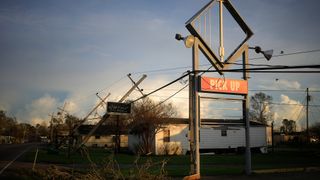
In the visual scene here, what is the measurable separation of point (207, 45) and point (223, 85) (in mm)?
2041

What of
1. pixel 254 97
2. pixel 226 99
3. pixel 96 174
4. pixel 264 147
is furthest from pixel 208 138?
pixel 254 97

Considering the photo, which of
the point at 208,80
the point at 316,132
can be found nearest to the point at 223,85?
the point at 208,80

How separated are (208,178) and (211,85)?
4228 mm

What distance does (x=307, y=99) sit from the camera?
5559 centimetres

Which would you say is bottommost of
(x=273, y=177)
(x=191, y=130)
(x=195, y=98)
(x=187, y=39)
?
(x=273, y=177)

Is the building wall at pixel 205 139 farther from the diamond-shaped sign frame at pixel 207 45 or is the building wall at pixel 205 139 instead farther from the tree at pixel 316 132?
the diamond-shaped sign frame at pixel 207 45

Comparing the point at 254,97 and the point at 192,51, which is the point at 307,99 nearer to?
the point at 254,97

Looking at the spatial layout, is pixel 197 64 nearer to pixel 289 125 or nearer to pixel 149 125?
pixel 149 125

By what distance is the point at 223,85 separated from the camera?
59.0 feet

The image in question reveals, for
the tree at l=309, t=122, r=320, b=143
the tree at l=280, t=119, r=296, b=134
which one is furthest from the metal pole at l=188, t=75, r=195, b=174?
the tree at l=280, t=119, r=296, b=134

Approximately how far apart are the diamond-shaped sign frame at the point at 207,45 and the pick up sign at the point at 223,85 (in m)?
0.69

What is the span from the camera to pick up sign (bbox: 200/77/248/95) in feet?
57.2

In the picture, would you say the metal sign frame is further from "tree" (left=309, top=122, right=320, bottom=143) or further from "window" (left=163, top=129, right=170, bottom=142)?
"tree" (left=309, top=122, right=320, bottom=143)

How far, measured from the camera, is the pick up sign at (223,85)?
57.2 ft
